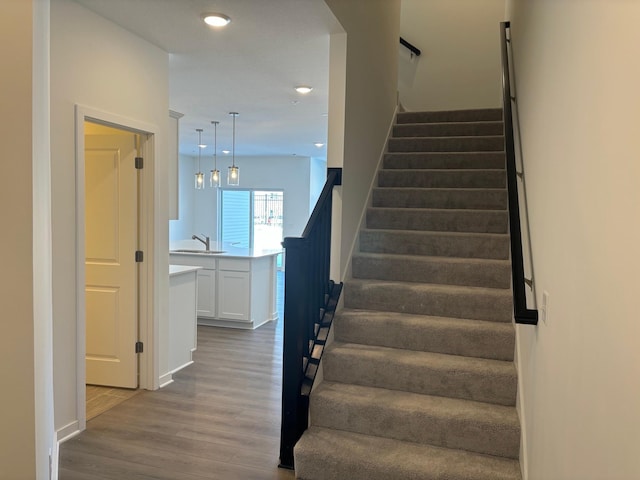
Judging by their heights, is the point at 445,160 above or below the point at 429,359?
above

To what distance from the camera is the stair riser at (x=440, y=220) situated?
3771mm

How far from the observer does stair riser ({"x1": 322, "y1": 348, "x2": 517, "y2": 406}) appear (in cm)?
263

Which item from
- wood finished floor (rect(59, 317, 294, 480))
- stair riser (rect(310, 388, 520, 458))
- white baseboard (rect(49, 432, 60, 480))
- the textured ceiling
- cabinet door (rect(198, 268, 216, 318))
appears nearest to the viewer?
white baseboard (rect(49, 432, 60, 480))

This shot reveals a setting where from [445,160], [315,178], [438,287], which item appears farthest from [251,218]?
[438,287]

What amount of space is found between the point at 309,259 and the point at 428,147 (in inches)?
103

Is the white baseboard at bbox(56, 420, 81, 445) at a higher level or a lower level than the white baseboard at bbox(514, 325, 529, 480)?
lower

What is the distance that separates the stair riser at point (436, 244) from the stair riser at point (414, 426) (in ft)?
4.74

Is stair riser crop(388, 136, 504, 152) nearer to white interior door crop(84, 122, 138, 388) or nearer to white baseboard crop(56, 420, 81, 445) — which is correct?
white interior door crop(84, 122, 138, 388)

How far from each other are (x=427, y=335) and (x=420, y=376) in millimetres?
312

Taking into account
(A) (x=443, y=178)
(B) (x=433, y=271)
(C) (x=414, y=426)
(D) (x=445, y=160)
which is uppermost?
(D) (x=445, y=160)

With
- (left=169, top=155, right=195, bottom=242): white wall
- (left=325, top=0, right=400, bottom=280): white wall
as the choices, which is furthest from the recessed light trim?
(left=169, top=155, right=195, bottom=242): white wall

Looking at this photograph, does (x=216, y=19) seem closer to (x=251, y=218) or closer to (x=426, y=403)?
(x=426, y=403)

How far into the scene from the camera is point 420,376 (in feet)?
9.12

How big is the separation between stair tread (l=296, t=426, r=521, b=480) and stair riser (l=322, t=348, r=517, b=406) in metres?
0.34
